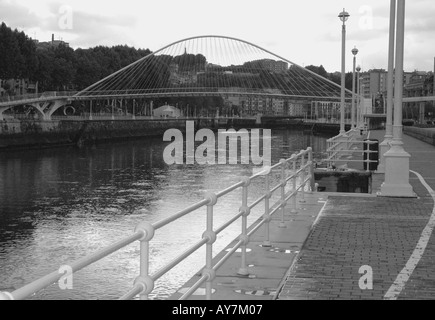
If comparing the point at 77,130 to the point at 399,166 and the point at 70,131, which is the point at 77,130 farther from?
the point at 399,166

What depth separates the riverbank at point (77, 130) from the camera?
207ft

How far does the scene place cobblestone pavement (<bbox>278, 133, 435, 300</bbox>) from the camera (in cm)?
664

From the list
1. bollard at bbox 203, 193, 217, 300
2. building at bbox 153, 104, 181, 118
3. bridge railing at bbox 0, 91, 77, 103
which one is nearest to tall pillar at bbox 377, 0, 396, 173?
bollard at bbox 203, 193, 217, 300

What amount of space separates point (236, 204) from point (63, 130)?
54.3 metres

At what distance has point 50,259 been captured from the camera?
641 inches

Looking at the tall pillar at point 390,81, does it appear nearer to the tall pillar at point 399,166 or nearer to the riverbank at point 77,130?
the tall pillar at point 399,166

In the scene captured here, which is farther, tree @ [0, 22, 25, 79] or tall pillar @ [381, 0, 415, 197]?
tree @ [0, 22, 25, 79]

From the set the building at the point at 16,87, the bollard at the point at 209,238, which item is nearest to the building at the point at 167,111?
the building at the point at 16,87

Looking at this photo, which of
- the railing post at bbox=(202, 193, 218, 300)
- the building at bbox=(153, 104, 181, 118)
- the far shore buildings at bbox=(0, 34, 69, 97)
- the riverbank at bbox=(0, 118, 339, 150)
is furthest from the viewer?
the building at bbox=(153, 104, 181, 118)

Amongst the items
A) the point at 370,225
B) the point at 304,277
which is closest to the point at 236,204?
the point at 370,225

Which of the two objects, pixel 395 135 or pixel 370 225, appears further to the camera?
pixel 395 135

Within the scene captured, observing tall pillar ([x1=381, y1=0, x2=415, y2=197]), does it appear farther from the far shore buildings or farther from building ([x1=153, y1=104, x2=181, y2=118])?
building ([x1=153, y1=104, x2=181, y2=118])

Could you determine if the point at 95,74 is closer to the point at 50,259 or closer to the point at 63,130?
the point at 63,130

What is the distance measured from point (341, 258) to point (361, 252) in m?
0.52
